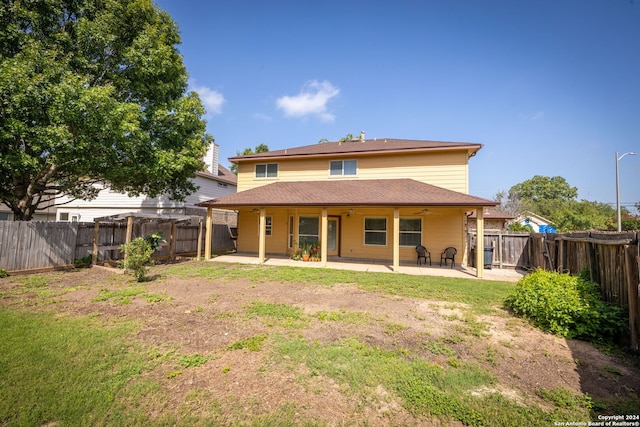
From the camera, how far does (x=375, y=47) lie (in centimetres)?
1183

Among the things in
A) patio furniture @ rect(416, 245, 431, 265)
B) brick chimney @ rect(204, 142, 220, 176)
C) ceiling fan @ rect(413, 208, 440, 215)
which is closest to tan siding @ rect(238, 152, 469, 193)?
ceiling fan @ rect(413, 208, 440, 215)

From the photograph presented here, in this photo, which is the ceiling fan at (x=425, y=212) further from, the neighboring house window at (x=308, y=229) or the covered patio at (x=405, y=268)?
the neighboring house window at (x=308, y=229)

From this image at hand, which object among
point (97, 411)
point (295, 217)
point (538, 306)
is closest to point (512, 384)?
point (538, 306)

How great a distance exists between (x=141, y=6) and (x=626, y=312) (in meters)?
17.0

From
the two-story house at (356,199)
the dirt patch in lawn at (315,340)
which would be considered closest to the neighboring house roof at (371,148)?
the two-story house at (356,199)

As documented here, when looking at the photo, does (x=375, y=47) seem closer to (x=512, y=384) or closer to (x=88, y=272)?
(x=512, y=384)

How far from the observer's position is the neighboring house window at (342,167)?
47.9 ft

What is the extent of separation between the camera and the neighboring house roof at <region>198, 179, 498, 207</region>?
10.3 m

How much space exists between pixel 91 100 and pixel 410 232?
1330 centimetres

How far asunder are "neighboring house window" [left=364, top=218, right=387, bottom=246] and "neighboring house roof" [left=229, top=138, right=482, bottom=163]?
3499 millimetres

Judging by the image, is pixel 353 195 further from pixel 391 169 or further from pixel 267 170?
pixel 267 170

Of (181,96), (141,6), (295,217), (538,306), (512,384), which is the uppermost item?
(141,6)

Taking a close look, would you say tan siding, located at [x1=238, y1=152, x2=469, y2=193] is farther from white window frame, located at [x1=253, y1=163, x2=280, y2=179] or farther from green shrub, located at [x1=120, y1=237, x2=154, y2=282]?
green shrub, located at [x1=120, y1=237, x2=154, y2=282]

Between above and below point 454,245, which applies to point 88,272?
below
